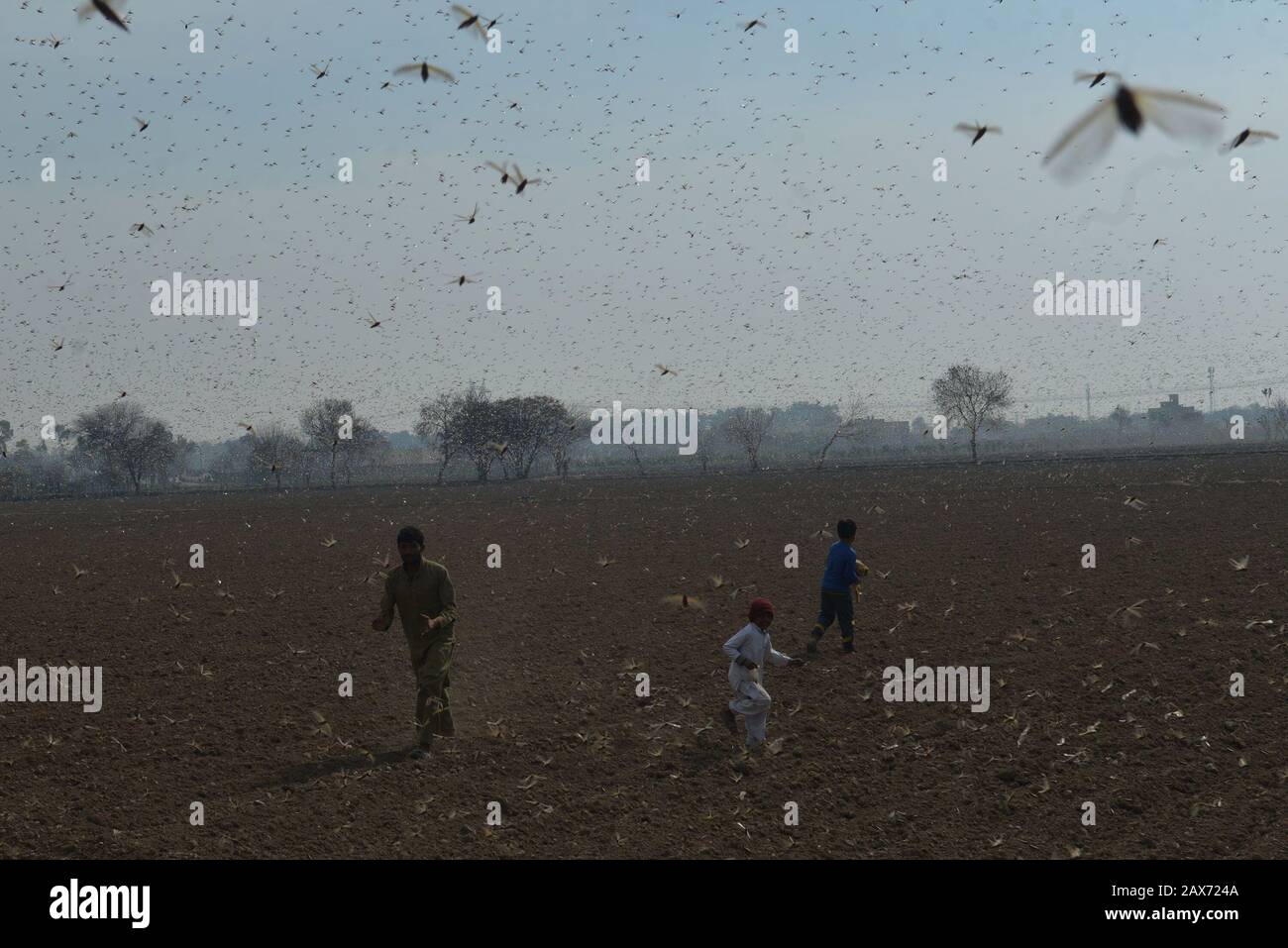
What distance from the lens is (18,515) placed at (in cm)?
5878

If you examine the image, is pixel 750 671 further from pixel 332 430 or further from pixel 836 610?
pixel 332 430

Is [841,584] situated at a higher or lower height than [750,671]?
higher

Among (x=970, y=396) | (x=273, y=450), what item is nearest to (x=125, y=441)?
(x=273, y=450)

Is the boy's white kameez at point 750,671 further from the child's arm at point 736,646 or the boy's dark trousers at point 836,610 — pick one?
the boy's dark trousers at point 836,610

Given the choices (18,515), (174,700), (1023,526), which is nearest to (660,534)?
(1023,526)

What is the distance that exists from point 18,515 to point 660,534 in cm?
4297

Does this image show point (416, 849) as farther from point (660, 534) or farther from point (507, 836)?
point (660, 534)

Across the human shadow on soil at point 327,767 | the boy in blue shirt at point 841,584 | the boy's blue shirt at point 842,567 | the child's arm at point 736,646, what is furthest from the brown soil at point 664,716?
the boy's blue shirt at point 842,567

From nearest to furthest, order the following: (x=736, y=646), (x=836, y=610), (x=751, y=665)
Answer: (x=751, y=665)
(x=736, y=646)
(x=836, y=610)

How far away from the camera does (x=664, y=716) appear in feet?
37.6

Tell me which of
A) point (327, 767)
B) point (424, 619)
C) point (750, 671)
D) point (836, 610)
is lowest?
point (327, 767)

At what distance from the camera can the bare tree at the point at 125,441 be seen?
115 meters

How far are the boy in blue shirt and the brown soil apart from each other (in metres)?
0.40

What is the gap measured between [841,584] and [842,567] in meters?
0.28
